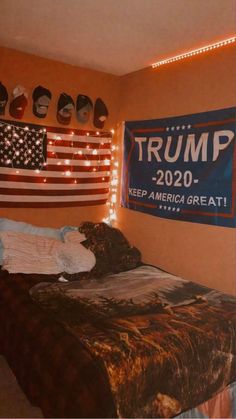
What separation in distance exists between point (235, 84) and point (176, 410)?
2.02 metres

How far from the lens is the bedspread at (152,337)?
1.49 metres

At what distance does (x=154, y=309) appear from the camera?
2008mm

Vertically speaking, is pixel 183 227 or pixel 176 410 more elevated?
pixel 183 227

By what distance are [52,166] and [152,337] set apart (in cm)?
188

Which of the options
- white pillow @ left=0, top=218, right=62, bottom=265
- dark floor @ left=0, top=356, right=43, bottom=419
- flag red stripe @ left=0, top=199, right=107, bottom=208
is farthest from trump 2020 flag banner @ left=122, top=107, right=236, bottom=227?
dark floor @ left=0, top=356, right=43, bottom=419

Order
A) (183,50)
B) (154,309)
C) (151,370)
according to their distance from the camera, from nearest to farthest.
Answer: (151,370)
(154,309)
(183,50)

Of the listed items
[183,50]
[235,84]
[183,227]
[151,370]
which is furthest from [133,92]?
[151,370]

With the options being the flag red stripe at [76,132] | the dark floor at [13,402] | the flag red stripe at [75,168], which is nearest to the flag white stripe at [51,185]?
the flag red stripe at [75,168]

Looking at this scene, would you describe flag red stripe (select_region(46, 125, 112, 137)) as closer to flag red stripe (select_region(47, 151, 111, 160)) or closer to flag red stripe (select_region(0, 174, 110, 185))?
flag red stripe (select_region(47, 151, 111, 160))

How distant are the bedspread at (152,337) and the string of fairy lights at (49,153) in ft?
3.79

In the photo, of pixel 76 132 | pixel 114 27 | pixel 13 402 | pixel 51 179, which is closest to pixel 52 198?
pixel 51 179

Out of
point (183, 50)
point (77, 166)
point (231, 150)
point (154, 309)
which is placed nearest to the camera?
point (154, 309)

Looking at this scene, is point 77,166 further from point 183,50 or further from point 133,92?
point 183,50

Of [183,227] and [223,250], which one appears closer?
[223,250]
